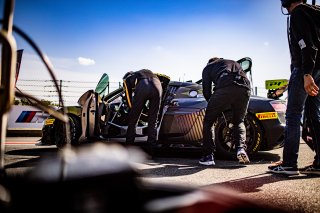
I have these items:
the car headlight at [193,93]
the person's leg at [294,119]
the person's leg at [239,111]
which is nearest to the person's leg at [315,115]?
the person's leg at [294,119]

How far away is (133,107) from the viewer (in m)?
4.84

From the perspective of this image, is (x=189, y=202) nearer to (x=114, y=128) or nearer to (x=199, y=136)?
(x=199, y=136)

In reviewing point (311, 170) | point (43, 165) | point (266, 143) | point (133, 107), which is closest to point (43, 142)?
point (133, 107)

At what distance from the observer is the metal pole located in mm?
705

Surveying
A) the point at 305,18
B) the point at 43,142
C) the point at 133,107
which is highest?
the point at 305,18

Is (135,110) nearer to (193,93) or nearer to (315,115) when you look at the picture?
(193,93)

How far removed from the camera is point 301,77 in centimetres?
333

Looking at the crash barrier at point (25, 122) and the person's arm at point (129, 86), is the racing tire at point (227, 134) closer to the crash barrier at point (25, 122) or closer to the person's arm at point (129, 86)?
the person's arm at point (129, 86)

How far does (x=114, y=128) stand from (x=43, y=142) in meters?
1.39

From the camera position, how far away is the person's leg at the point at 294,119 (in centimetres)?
331

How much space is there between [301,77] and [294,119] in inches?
19.0

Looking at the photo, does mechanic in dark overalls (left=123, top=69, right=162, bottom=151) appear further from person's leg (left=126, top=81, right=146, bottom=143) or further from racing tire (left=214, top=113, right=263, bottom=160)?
racing tire (left=214, top=113, right=263, bottom=160)

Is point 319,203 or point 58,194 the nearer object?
point 58,194

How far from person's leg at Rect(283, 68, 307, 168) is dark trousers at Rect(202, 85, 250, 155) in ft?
2.73
